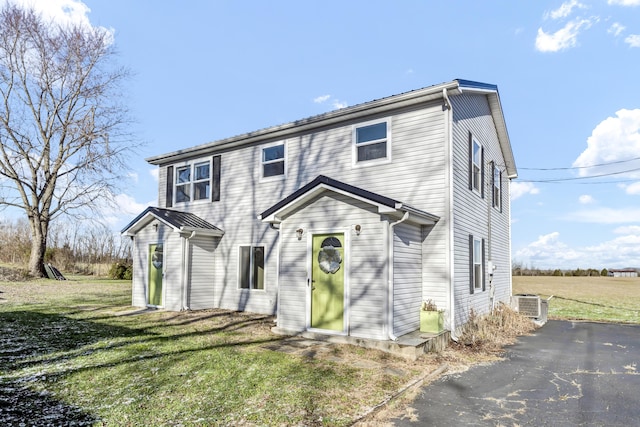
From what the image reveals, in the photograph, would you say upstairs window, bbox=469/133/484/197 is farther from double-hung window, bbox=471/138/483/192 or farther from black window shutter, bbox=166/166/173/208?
black window shutter, bbox=166/166/173/208

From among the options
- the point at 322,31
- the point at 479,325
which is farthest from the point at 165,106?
the point at 479,325

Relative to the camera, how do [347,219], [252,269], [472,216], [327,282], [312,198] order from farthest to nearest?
1. [252,269]
2. [472,216]
3. [312,198]
4. [327,282]
5. [347,219]

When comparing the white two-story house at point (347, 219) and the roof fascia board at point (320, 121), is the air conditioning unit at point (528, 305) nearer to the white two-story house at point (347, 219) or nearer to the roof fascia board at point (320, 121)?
the white two-story house at point (347, 219)

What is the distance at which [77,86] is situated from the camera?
2330 cm

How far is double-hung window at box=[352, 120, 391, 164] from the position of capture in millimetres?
9750

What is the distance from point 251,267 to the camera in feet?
39.3

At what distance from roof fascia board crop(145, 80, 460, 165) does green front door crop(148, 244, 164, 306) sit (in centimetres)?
350

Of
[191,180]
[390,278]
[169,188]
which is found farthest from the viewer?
[169,188]

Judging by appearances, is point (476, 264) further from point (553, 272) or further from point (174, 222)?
point (553, 272)

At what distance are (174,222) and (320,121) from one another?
A: 5.18m

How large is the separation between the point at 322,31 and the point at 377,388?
1098cm

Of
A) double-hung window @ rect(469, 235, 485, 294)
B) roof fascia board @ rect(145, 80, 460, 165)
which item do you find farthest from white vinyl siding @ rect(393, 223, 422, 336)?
roof fascia board @ rect(145, 80, 460, 165)

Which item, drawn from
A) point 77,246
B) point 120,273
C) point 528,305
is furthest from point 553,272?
point 77,246

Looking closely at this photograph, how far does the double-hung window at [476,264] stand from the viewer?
9.89m
